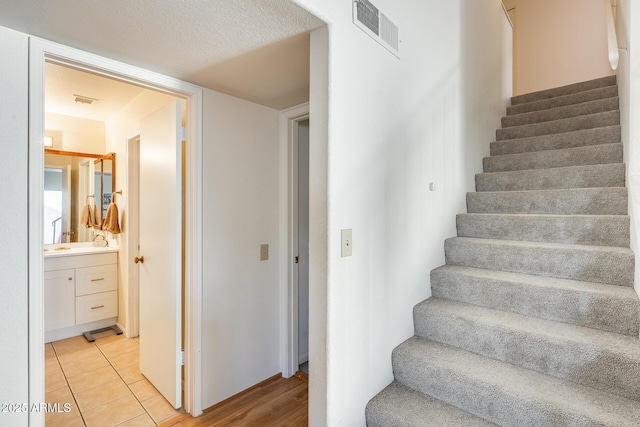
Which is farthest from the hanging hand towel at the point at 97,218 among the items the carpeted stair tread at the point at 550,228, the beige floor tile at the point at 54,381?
the carpeted stair tread at the point at 550,228

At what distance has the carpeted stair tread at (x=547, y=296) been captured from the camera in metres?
1.45

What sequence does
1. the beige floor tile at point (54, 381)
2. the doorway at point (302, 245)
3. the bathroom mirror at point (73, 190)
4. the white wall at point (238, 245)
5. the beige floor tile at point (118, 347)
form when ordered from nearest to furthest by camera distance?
the white wall at point (238, 245), the beige floor tile at point (54, 381), the doorway at point (302, 245), the beige floor tile at point (118, 347), the bathroom mirror at point (73, 190)

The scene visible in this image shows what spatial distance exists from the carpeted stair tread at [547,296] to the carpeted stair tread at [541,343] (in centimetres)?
5

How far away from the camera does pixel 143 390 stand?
2.31 metres

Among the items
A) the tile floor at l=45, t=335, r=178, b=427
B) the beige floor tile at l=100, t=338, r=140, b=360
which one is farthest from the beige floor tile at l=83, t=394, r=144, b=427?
the beige floor tile at l=100, t=338, r=140, b=360

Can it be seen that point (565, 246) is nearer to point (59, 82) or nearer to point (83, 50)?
point (83, 50)

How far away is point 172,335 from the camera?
82.2 inches

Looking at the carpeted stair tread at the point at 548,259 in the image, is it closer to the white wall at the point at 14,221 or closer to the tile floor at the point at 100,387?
the tile floor at the point at 100,387

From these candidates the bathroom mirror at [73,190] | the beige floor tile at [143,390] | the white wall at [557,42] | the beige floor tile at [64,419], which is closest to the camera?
the beige floor tile at [64,419]

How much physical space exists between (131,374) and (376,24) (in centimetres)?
311

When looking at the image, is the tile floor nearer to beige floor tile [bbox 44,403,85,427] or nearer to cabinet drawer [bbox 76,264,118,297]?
beige floor tile [bbox 44,403,85,427]

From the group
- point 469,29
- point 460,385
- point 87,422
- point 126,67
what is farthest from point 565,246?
point 87,422

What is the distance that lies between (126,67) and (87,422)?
7.28 ft

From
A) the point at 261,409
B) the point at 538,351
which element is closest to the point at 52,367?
the point at 261,409
